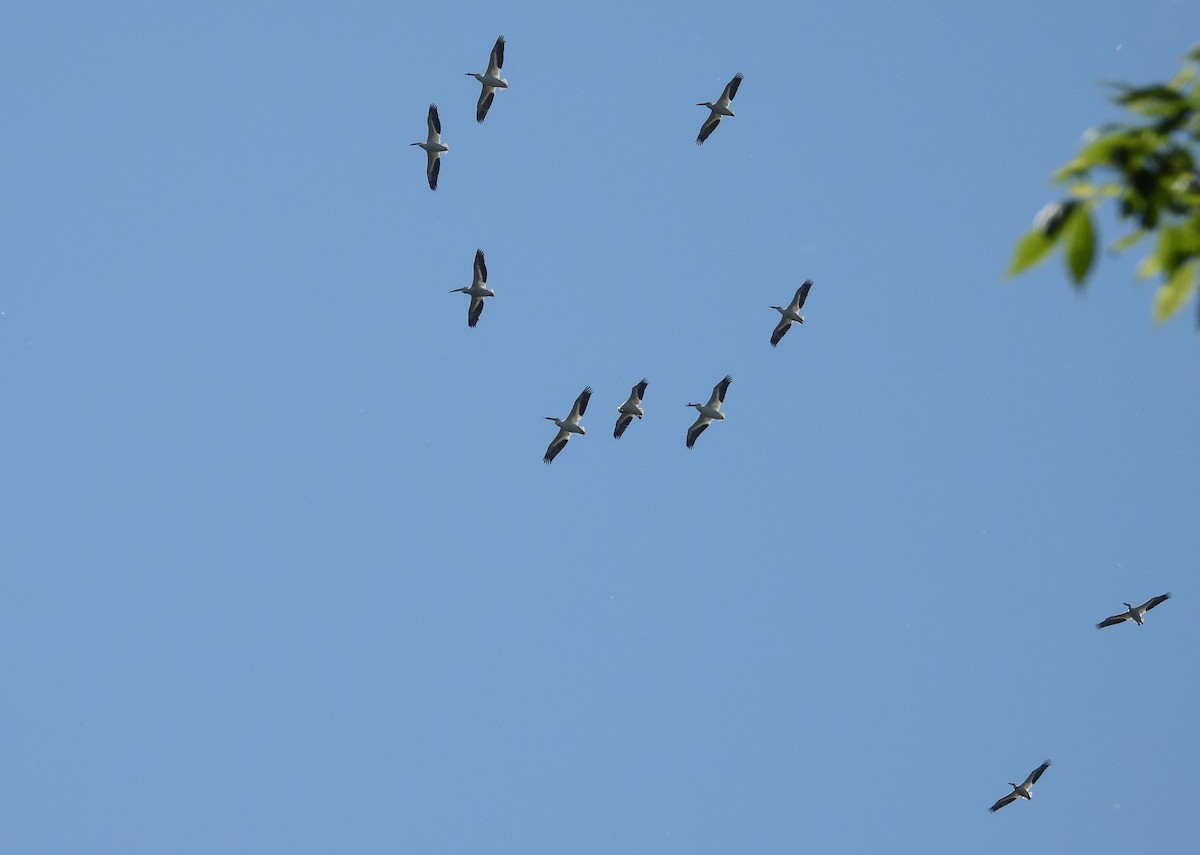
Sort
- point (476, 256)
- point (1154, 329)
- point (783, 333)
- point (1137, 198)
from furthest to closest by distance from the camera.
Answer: point (783, 333), point (476, 256), point (1137, 198), point (1154, 329)

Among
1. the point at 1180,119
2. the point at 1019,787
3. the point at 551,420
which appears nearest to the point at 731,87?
the point at 551,420

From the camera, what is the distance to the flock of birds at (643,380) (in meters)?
39.6

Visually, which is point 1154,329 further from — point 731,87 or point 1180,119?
point 731,87

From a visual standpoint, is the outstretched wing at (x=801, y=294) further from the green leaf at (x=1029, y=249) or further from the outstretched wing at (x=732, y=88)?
the green leaf at (x=1029, y=249)

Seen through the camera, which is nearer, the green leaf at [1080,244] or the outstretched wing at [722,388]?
the green leaf at [1080,244]

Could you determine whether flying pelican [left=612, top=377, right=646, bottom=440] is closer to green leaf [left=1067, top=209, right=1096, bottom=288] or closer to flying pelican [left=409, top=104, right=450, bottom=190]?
flying pelican [left=409, top=104, right=450, bottom=190]

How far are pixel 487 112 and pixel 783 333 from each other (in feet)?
34.5

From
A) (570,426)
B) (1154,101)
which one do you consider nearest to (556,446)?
(570,426)

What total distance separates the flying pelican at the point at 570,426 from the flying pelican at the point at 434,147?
24.4 ft

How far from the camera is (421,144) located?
4138 cm

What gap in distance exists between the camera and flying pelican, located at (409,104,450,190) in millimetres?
Result: 40312

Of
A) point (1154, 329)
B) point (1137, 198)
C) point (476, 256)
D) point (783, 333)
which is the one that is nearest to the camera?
point (1154, 329)

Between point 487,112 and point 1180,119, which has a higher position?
point 487,112

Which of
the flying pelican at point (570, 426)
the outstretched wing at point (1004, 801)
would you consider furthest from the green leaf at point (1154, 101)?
the outstretched wing at point (1004, 801)
